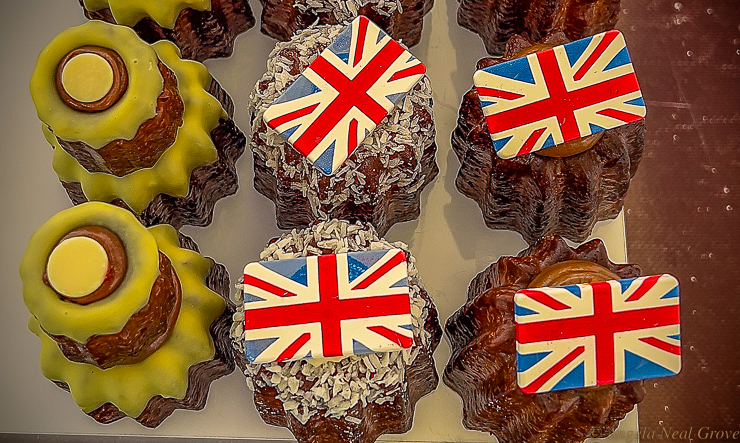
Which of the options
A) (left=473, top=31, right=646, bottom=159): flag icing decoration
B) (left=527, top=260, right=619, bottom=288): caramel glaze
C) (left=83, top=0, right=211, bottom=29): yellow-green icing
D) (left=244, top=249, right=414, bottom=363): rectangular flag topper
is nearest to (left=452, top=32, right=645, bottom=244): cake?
(left=473, top=31, right=646, bottom=159): flag icing decoration

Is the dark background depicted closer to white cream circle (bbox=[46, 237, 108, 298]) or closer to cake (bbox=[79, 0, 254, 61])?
cake (bbox=[79, 0, 254, 61])

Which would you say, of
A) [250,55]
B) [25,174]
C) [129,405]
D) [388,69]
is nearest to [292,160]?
[388,69]

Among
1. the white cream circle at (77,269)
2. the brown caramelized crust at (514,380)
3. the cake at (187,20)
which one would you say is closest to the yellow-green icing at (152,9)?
the cake at (187,20)

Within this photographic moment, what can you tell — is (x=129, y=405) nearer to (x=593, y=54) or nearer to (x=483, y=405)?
(x=483, y=405)

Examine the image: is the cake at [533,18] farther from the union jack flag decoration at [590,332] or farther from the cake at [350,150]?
the union jack flag decoration at [590,332]

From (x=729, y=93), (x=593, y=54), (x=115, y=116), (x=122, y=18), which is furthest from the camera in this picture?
(x=729, y=93)
